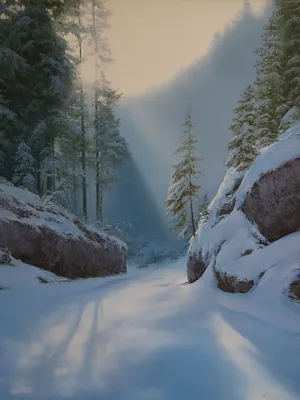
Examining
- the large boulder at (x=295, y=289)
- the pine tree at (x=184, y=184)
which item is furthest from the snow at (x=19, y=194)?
the large boulder at (x=295, y=289)

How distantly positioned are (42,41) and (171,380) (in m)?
16.8

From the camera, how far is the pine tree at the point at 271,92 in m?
15.2

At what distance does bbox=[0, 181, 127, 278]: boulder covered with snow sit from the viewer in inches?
378

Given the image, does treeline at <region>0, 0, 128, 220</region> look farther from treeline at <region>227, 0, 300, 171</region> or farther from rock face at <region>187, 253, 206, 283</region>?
treeline at <region>227, 0, 300, 171</region>

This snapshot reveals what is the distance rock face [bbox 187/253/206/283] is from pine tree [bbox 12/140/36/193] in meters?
8.74

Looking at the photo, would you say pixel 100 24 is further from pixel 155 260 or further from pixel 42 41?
pixel 155 260

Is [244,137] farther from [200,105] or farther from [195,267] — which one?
[200,105]

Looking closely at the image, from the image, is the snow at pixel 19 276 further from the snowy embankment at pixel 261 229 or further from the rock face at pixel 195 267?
the snowy embankment at pixel 261 229

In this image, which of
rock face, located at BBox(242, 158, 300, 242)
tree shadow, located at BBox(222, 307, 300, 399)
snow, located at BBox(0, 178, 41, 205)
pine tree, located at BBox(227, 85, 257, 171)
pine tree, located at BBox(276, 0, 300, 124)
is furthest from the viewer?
pine tree, located at BBox(276, 0, 300, 124)

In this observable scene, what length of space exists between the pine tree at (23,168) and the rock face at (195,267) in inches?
344

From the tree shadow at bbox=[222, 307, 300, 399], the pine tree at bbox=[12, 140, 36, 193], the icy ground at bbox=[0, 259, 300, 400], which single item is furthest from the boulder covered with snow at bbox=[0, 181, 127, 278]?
the tree shadow at bbox=[222, 307, 300, 399]

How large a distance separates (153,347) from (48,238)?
7563 mm

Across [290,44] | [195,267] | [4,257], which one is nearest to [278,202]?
[195,267]

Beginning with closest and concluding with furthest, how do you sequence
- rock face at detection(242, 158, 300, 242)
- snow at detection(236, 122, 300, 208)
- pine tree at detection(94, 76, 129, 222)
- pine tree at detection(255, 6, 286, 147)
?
rock face at detection(242, 158, 300, 242), snow at detection(236, 122, 300, 208), pine tree at detection(255, 6, 286, 147), pine tree at detection(94, 76, 129, 222)
